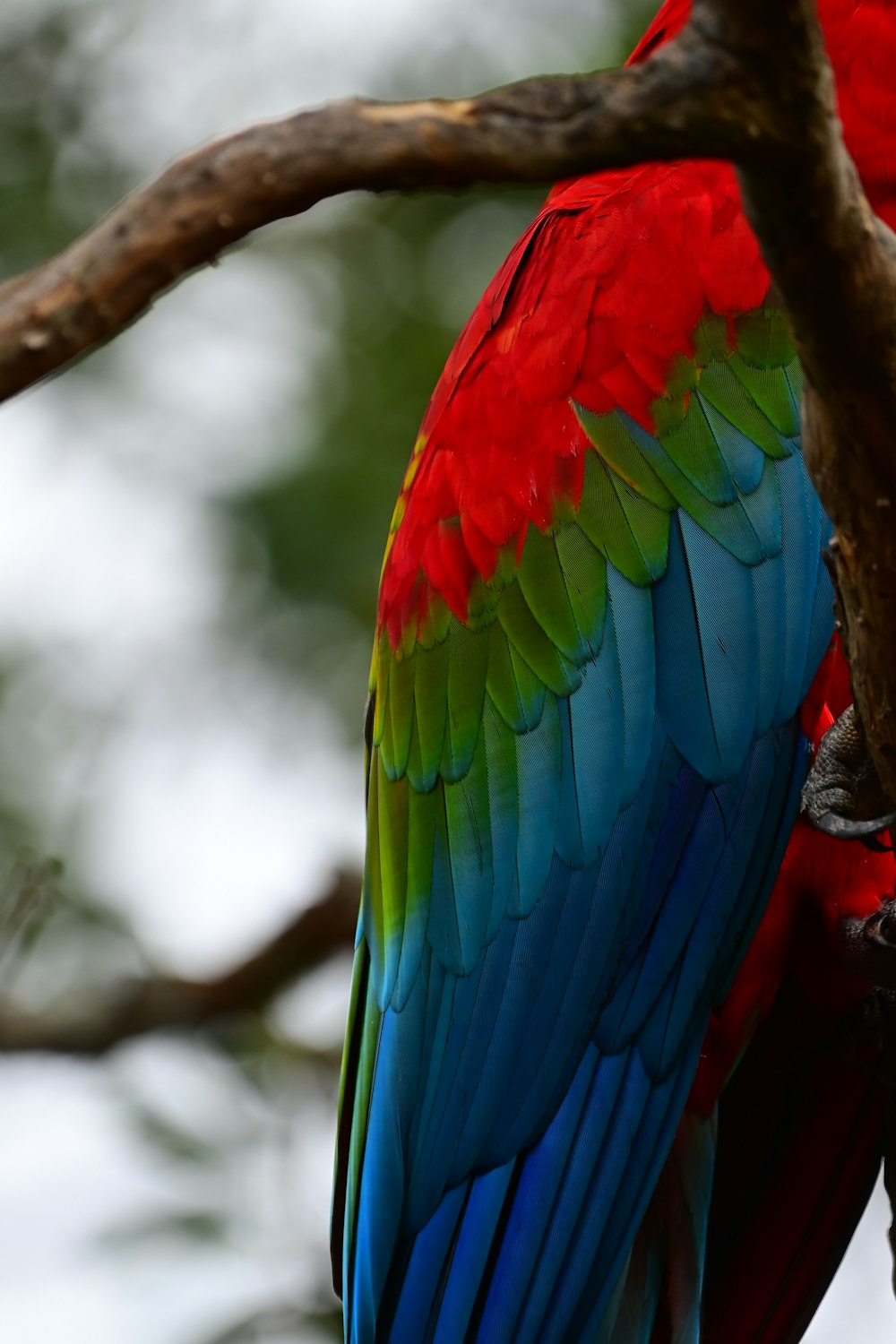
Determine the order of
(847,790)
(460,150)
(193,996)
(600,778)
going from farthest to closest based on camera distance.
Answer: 1. (193,996)
2. (600,778)
3. (847,790)
4. (460,150)

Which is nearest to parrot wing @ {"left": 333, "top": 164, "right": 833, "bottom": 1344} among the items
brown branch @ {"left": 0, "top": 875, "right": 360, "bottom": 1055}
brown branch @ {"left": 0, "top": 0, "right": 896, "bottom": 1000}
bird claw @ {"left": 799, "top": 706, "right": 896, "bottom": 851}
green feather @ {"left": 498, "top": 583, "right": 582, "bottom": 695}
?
green feather @ {"left": 498, "top": 583, "right": 582, "bottom": 695}

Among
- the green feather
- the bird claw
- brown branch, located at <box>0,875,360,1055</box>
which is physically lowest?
the bird claw

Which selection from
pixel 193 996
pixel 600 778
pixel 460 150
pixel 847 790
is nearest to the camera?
pixel 460 150

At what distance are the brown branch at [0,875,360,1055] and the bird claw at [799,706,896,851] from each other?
1.33 metres

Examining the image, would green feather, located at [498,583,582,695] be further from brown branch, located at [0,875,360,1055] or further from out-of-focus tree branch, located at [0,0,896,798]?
brown branch, located at [0,875,360,1055]

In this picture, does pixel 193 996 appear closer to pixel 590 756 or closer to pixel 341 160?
pixel 590 756

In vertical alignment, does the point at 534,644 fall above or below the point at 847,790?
above

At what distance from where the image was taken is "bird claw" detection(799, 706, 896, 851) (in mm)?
1338

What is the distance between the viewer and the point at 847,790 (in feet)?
4.48

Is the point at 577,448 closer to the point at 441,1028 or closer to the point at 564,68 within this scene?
the point at 441,1028

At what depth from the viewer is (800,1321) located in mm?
1863

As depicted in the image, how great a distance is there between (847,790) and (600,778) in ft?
1.03

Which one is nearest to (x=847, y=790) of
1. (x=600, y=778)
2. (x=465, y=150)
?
(x=600, y=778)

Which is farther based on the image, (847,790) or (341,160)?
(847,790)
